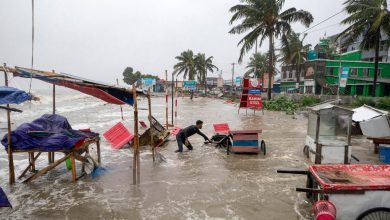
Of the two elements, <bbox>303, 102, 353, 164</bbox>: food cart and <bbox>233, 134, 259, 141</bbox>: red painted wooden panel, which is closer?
<bbox>303, 102, 353, 164</bbox>: food cart

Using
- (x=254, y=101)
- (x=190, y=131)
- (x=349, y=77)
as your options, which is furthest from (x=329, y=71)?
(x=190, y=131)

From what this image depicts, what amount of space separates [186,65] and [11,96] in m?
62.8

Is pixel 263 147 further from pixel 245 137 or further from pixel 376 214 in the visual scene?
pixel 376 214

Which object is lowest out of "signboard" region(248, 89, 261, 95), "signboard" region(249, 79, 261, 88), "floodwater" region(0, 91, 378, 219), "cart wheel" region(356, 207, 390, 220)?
"floodwater" region(0, 91, 378, 219)

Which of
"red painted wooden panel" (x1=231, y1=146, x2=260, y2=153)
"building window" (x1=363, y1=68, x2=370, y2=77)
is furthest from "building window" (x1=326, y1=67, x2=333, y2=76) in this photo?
"red painted wooden panel" (x1=231, y1=146, x2=260, y2=153)

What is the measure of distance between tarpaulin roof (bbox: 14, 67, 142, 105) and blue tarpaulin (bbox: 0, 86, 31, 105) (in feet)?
3.03

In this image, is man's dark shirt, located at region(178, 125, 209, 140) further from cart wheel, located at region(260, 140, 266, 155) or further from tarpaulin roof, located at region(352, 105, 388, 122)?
tarpaulin roof, located at region(352, 105, 388, 122)

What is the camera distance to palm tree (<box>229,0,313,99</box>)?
27109 mm

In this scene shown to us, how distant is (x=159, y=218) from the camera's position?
19.1 ft

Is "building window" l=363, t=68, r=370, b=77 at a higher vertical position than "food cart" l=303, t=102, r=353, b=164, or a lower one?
higher

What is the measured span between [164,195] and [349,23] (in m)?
25.4

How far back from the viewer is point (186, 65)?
67938 millimetres

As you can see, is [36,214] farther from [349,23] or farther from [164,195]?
[349,23]

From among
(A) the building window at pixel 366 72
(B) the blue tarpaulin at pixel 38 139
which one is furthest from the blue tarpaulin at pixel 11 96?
(A) the building window at pixel 366 72
